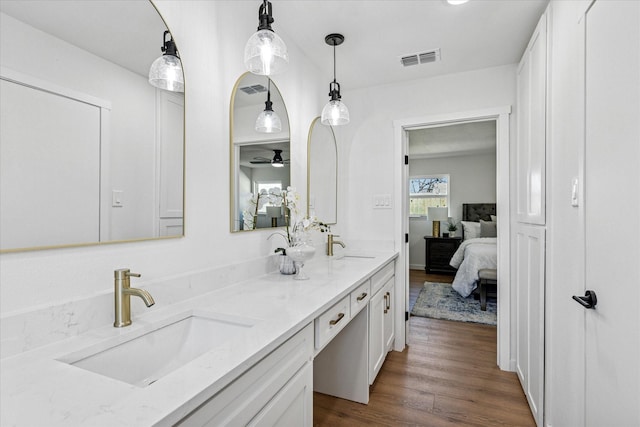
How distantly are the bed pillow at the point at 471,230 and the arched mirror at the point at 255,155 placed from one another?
4.94 metres

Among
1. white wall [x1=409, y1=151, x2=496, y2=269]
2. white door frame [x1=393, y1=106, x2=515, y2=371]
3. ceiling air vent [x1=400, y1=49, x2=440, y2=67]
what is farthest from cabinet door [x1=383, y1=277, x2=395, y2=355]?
white wall [x1=409, y1=151, x2=496, y2=269]

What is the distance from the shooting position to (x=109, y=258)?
109 centimetres

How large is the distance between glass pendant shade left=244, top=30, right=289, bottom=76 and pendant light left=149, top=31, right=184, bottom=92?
0.90ft

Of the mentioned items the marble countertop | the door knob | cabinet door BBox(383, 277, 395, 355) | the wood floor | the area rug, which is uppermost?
the door knob

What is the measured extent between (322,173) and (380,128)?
754 mm

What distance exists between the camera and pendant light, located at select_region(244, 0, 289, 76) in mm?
1319

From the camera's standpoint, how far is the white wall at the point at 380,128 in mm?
2723

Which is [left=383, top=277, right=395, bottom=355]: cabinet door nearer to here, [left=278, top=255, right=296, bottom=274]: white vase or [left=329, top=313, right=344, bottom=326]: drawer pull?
[left=278, top=255, right=296, bottom=274]: white vase

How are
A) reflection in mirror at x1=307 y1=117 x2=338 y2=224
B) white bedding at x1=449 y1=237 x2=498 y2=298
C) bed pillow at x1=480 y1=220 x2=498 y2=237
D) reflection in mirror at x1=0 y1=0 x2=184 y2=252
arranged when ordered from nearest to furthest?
1. reflection in mirror at x1=0 y1=0 x2=184 y2=252
2. reflection in mirror at x1=307 y1=117 x2=338 y2=224
3. white bedding at x1=449 y1=237 x2=498 y2=298
4. bed pillow at x1=480 y1=220 x2=498 y2=237

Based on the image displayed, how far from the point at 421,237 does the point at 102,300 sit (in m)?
6.48

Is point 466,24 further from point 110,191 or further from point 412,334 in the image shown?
point 412,334

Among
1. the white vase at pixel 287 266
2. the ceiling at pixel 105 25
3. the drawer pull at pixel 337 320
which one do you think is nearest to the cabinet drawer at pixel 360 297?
the drawer pull at pixel 337 320

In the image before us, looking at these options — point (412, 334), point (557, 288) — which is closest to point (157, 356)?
point (557, 288)

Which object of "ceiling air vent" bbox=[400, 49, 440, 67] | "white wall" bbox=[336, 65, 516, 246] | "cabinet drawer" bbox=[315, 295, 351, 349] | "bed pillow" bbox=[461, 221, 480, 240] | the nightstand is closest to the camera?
"cabinet drawer" bbox=[315, 295, 351, 349]
